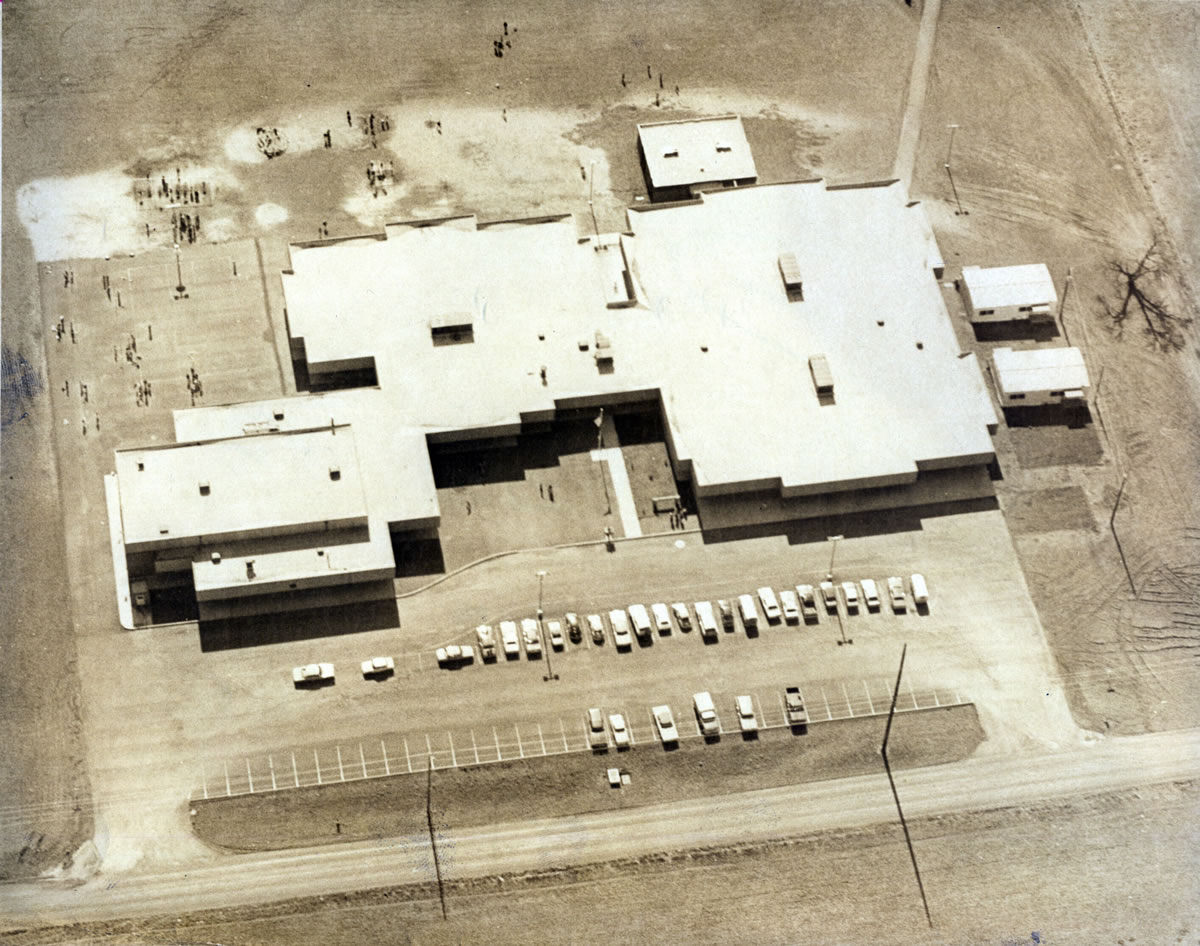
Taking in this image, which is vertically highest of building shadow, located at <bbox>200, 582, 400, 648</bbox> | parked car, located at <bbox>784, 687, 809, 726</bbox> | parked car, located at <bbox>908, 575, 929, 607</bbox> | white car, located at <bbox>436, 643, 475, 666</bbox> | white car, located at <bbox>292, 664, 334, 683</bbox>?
building shadow, located at <bbox>200, 582, 400, 648</bbox>

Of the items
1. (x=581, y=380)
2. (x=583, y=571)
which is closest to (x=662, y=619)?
A: (x=583, y=571)

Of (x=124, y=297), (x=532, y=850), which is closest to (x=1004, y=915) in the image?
(x=532, y=850)

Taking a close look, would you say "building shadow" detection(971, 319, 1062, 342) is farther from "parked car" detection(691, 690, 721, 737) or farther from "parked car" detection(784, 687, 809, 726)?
"parked car" detection(691, 690, 721, 737)

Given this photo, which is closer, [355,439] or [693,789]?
[693,789]

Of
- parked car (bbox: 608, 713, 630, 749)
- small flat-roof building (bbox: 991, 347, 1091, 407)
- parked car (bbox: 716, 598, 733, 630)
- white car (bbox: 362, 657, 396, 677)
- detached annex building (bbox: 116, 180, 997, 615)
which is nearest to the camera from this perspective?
parked car (bbox: 608, 713, 630, 749)

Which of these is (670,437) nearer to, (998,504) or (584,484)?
(584,484)

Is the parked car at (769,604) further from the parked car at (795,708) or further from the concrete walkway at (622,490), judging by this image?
the concrete walkway at (622,490)

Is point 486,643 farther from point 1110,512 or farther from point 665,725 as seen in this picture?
point 1110,512

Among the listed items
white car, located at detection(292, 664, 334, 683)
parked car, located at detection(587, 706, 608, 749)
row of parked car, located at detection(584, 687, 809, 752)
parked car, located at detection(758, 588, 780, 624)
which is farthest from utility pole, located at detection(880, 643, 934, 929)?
white car, located at detection(292, 664, 334, 683)
